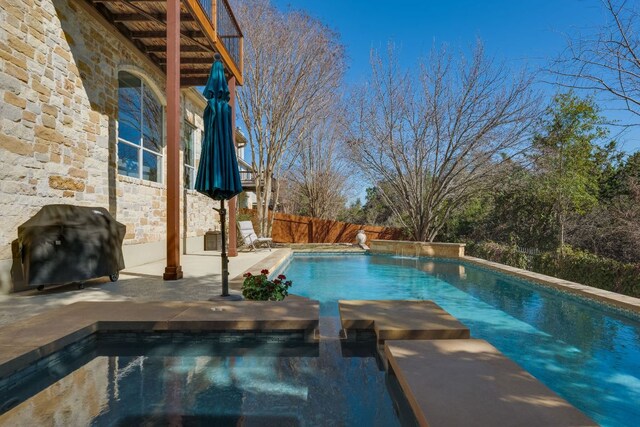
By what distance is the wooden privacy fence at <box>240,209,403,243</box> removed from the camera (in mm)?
18266

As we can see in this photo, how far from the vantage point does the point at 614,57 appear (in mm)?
3951

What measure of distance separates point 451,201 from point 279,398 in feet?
41.1

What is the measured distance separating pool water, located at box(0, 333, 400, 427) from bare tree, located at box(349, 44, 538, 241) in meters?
10.9

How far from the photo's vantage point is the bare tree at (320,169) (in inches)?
771

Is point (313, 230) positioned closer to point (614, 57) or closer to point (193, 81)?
point (193, 81)

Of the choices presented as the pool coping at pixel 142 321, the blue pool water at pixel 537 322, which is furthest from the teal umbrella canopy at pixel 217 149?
the blue pool water at pixel 537 322

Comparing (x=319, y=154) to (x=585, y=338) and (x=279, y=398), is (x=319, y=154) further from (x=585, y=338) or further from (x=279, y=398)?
(x=279, y=398)

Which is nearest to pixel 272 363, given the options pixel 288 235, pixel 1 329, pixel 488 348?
pixel 488 348

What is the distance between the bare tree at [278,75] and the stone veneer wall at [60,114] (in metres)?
4.94

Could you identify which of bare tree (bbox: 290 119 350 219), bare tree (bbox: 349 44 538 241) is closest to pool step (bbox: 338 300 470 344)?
bare tree (bbox: 349 44 538 241)

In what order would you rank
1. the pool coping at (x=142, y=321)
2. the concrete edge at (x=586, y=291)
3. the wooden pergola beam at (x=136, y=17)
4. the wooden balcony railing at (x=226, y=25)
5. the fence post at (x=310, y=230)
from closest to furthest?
the pool coping at (x=142, y=321) < the concrete edge at (x=586, y=291) < the wooden pergola beam at (x=136, y=17) < the wooden balcony railing at (x=226, y=25) < the fence post at (x=310, y=230)

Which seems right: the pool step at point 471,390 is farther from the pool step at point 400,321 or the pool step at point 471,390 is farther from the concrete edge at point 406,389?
the pool step at point 400,321

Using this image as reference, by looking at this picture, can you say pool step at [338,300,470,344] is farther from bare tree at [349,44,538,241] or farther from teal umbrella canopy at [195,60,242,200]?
bare tree at [349,44,538,241]

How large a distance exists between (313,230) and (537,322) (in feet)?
46.6
